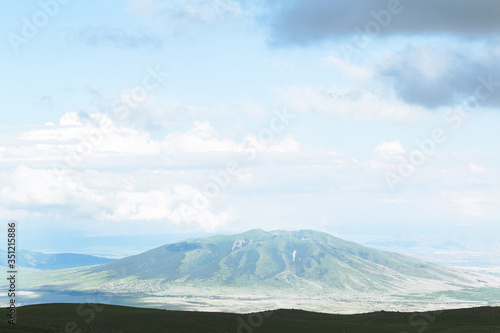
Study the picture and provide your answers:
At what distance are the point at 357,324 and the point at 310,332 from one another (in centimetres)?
1319

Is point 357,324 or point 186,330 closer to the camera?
point 186,330

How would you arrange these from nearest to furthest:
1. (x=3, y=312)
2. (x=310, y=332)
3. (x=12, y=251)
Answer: (x=12, y=251) < (x=310, y=332) < (x=3, y=312)

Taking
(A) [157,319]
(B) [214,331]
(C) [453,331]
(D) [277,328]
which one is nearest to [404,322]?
(C) [453,331]

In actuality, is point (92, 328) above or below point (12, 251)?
below

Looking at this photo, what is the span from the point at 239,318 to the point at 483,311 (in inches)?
1819

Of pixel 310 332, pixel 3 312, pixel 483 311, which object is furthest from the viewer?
pixel 483 311

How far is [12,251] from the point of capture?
8331 cm

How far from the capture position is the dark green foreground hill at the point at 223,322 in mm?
86000

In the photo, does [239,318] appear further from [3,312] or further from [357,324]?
[3,312]

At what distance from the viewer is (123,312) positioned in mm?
101688

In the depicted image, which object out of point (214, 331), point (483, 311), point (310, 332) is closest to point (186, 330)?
point (214, 331)

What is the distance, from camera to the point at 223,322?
310 ft

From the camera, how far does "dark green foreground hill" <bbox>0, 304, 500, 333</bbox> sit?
86000mm

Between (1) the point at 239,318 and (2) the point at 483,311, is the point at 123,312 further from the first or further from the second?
(2) the point at 483,311
